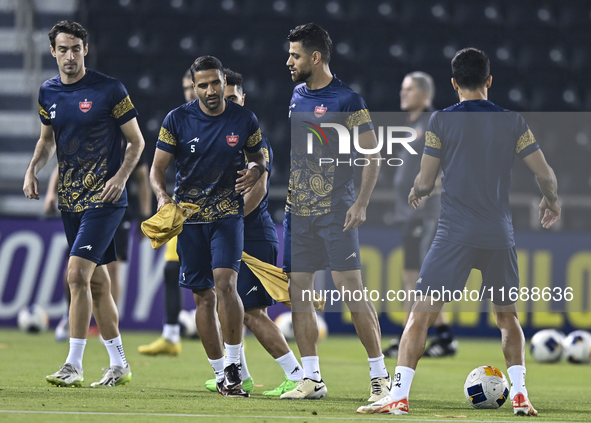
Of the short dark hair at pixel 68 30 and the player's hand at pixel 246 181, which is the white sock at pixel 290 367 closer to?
the player's hand at pixel 246 181

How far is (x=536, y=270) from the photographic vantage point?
421 inches

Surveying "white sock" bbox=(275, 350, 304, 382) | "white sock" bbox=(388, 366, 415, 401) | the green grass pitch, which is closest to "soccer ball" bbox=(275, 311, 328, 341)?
the green grass pitch

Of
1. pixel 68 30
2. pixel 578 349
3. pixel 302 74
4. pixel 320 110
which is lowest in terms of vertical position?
pixel 578 349

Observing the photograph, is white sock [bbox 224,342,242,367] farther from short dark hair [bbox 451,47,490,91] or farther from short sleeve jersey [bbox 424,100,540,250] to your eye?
short dark hair [bbox 451,47,490,91]

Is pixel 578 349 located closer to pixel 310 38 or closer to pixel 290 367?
pixel 290 367

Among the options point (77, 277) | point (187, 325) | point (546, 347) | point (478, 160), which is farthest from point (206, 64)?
point (187, 325)

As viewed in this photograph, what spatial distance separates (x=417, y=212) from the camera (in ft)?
29.8

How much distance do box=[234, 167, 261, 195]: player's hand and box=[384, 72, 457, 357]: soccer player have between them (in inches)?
150

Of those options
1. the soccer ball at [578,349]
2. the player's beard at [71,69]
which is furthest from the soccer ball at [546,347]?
the player's beard at [71,69]

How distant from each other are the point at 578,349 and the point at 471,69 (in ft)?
15.2

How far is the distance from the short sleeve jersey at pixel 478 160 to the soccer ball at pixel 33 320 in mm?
6919

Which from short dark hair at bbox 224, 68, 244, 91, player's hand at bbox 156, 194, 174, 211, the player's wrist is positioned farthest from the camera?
short dark hair at bbox 224, 68, 244, 91

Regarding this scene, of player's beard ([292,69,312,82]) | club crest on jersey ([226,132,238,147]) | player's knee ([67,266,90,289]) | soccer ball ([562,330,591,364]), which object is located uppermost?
player's beard ([292,69,312,82])

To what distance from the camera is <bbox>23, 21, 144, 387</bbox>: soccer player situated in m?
5.65
